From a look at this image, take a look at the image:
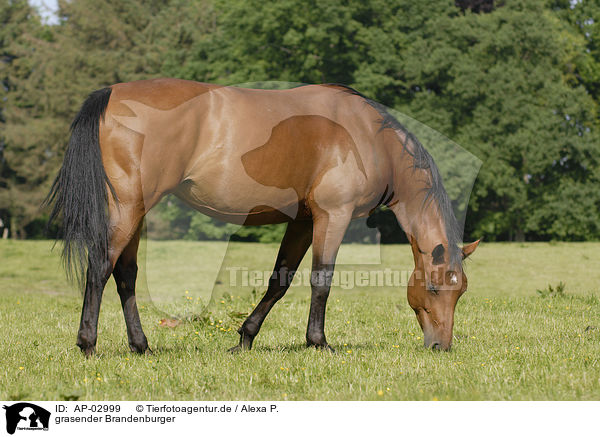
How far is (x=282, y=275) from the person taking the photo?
6484 mm

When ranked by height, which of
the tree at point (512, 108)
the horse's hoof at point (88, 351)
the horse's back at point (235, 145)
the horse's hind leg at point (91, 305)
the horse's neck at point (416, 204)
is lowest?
the tree at point (512, 108)

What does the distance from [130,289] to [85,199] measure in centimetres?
107

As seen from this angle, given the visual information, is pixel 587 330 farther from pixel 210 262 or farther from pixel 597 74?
pixel 597 74

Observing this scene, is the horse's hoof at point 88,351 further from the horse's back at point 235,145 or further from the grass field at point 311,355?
the horse's back at point 235,145

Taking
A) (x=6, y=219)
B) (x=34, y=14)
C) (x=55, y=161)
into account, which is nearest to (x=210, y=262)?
(x=55, y=161)

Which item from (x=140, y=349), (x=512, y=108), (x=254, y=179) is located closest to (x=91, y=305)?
(x=140, y=349)

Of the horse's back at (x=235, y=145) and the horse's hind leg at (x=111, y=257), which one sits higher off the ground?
the horse's back at (x=235, y=145)

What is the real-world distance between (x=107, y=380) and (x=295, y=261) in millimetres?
2483

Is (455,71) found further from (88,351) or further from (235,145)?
(88,351)

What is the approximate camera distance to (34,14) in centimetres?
4325

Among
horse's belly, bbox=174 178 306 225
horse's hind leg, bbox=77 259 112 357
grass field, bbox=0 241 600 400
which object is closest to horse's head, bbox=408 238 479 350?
grass field, bbox=0 241 600 400

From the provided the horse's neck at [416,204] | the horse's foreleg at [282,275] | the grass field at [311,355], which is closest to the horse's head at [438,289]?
the horse's neck at [416,204]

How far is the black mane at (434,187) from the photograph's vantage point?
6.24 meters

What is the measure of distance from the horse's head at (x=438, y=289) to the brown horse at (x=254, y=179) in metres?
0.01
